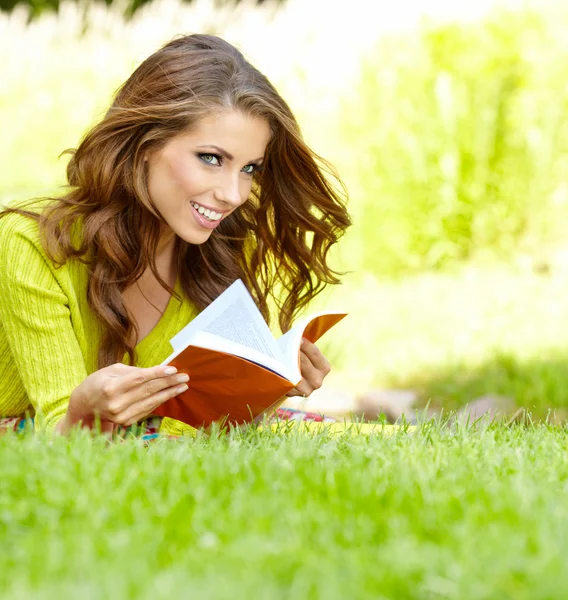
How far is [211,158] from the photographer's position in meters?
2.86

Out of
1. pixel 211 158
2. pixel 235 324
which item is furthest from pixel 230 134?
pixel 235 324

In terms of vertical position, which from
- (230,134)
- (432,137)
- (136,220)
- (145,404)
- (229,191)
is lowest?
(432,137)

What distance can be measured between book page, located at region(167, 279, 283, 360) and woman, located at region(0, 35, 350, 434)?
0.25 meters

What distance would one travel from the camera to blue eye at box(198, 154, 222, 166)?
9.35 ft

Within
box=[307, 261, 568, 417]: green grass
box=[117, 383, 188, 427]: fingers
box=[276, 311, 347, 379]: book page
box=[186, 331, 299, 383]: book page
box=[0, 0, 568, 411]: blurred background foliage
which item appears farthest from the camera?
box=[0, 0, 568, 411]: blurred background foliage

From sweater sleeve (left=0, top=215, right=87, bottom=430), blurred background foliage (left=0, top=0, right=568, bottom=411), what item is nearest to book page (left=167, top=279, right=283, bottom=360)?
sweater sleeve (left=0, top=215, right=87, bottom=430)

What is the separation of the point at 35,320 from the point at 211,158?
0.68m

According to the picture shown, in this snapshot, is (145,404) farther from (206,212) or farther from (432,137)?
(432,137)

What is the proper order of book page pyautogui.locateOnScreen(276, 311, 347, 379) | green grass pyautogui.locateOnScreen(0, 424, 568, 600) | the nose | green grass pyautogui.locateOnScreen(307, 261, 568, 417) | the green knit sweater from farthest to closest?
1. green grass pyautogui.locateOnScreen(307, 261, 568, 417)
2. the nose
3. the green knit sweater
4. book page pyautogui.locateOnScreen(276, 311, 347, 379)
5. green grass pyautogui.locateOnScreen(0, 424, 568, 600)

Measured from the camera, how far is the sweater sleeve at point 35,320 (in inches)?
107

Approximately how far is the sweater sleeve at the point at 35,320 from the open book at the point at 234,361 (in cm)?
30

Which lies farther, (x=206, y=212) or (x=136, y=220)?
(x=136, y=220)

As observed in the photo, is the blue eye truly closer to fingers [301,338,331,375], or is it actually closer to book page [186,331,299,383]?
fingers [301,338,331,375]

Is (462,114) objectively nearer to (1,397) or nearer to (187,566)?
(1,397)
